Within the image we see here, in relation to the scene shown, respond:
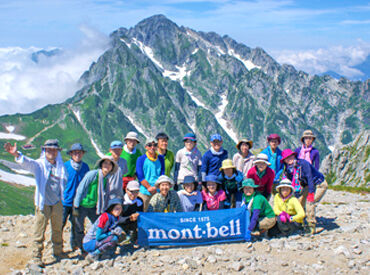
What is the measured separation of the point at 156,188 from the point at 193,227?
2.21 meters

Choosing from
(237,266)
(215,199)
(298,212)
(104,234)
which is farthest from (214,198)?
(104,234)

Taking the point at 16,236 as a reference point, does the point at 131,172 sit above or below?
above

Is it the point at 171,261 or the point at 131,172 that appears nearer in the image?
the point at 171,261

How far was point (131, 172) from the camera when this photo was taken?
49.3 ft

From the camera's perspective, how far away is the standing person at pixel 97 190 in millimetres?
12320

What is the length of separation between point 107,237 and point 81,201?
1.63 m

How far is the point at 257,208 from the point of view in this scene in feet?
43.2

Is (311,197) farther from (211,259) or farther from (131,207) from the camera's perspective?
(131,207)

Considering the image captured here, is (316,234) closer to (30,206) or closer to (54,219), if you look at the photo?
(54,219)

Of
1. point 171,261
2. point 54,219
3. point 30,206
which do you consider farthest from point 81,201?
point 30,206

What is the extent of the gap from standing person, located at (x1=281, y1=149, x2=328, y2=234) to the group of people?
0.04 meters

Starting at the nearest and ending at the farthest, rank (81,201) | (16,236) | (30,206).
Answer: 1. (81,201)
2. (16,236)
3. (30,206)

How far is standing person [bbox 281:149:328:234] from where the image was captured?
13688 millimetres

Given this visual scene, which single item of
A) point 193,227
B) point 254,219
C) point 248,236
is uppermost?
point 254,219
